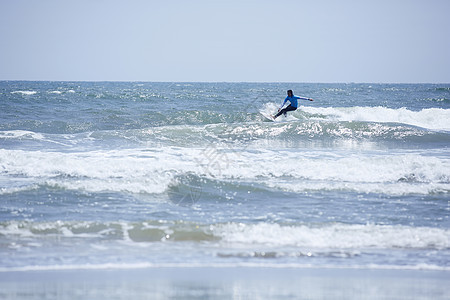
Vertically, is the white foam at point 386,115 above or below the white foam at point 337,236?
above

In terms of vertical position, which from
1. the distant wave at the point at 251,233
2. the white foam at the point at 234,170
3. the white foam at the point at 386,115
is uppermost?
the white foam at the point at 386,115

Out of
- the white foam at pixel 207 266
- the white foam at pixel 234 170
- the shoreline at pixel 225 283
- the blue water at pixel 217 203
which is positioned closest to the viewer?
the shoreline at pixel 225 283

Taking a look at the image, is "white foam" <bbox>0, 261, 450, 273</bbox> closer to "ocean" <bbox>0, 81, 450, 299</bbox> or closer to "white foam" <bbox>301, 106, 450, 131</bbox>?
"ocean" <bbox>0, 81, 450, 299</bbox>

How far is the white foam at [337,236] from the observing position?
6.61 meters

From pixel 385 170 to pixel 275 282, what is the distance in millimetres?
7747

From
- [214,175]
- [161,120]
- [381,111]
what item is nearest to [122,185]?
[214,175]

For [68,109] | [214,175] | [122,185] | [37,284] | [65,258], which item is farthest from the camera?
[68,109]

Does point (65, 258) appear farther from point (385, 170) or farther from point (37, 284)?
point (385, 170)

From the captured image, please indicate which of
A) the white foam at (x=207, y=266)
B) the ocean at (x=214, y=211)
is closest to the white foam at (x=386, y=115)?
the ocean at (x=214, y=211)

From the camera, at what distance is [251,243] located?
6.66 meters

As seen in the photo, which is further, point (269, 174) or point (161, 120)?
point (161, 120)

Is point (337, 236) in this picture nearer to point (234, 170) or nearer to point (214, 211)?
point (214, 211)

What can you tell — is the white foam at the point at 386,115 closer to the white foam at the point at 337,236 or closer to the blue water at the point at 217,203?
the blue water at the point at 217,203

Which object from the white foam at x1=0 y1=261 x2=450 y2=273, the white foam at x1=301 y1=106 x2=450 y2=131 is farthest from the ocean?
the white foam at x1=301 y1=106 x2=450 y2=131
